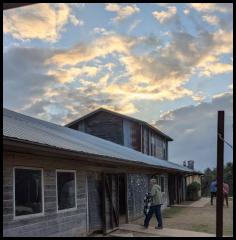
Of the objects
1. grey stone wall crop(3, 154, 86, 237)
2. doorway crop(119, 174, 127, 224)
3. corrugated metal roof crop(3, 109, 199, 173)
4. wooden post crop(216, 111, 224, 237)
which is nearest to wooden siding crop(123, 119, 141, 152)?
doorway crop(119, 174, 127, 224)

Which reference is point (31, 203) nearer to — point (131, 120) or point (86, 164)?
point (86, 164)

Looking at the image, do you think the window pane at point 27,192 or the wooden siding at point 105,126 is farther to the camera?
the wooden siding at point 105,126

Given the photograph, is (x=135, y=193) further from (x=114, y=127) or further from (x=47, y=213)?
(x=114, y=127)

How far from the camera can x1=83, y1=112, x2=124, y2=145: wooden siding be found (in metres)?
36.3

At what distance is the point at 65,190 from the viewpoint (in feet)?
39.9

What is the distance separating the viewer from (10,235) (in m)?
9.38

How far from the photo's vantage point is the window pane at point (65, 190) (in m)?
11.8

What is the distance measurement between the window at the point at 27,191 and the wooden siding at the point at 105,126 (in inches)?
1000

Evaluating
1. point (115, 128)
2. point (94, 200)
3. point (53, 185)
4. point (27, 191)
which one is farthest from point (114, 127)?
point (27, 191)

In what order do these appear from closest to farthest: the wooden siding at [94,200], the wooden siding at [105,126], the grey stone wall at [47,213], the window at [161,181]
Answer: the grey stone wall at [47,213], the wooden siding at [94,200], the window at [161,181], the wooden siding at [105,126]

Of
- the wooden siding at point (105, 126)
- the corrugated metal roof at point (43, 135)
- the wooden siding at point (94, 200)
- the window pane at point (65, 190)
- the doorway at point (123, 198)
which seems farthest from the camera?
the wooden siding at point (105, 126)

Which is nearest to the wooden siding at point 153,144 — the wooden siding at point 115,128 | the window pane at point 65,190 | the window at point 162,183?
the wooden siding at point 115,128

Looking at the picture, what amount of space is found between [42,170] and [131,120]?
2568 cm

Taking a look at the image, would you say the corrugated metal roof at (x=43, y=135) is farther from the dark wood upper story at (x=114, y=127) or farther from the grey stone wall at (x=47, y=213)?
the dark wood upper story at (x=114, y=127)
